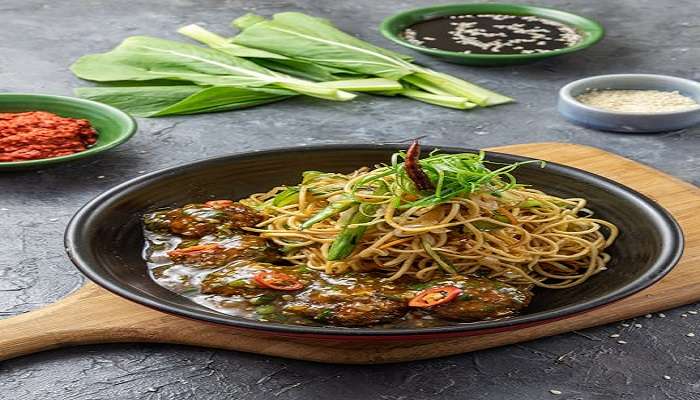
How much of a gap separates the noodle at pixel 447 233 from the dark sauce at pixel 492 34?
1567mm

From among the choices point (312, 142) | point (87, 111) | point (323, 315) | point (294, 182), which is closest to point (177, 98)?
point (87, 111)

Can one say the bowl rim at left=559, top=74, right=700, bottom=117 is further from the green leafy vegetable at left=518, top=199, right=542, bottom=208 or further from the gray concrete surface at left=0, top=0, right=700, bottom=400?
the green leafy vegetable at left=518, top=199, right=542, bottom=208

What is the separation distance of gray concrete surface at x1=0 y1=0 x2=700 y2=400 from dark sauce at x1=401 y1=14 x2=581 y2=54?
0.25 ft

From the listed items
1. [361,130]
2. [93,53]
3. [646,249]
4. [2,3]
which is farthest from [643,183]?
[2,3]

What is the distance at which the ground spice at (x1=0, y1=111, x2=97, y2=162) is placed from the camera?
2.58 meters

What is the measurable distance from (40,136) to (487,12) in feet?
5.87

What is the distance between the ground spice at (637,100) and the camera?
3.04m

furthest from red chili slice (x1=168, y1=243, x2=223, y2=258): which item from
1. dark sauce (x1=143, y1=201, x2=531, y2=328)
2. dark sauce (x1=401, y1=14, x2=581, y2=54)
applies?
dark sauce (x1=401, y1=14, x2=581, y2=54)

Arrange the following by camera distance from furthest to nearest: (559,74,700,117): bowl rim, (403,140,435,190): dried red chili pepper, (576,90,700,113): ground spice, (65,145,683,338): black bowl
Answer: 1. (576,90,700,113): ground spice
2. (559,74,700,117): bowl rim
3. (403,140,435,190): dried red chili pepper
4. (65,145,683,338): black bowl

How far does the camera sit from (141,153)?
9.23 ft

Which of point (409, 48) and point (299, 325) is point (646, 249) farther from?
point (409, 48)

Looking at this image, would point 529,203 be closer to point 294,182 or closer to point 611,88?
point 294,182

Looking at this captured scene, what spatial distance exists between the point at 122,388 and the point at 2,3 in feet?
9.96

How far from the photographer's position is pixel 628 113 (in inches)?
116
